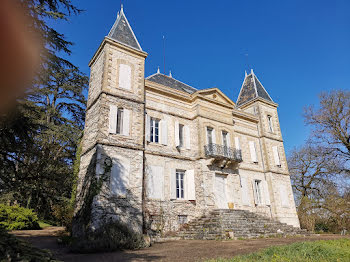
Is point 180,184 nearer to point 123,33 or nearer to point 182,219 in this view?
point 182,219

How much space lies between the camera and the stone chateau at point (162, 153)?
12.2 meters

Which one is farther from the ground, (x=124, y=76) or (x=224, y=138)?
(x=124, y=76)

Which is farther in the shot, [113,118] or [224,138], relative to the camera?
[224,138]

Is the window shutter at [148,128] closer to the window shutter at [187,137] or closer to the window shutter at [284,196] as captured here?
the window shutter at [187,137]

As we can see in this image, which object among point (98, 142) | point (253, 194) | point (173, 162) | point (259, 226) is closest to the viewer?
point (98, 142)

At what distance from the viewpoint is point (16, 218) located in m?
14.0

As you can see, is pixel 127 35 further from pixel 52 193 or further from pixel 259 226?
pixel 259 226

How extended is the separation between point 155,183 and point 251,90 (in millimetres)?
13448

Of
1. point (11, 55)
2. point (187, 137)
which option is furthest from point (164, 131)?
point (11, 55)

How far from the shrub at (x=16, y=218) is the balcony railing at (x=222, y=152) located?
11.1 m

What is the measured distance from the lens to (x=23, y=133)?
7336 mm

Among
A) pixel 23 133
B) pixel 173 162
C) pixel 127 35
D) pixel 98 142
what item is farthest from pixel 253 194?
pixel 23 133

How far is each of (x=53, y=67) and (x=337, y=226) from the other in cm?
2042

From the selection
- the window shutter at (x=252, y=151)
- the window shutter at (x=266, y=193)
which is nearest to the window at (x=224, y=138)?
the window shutter at (x=252, y=151)
